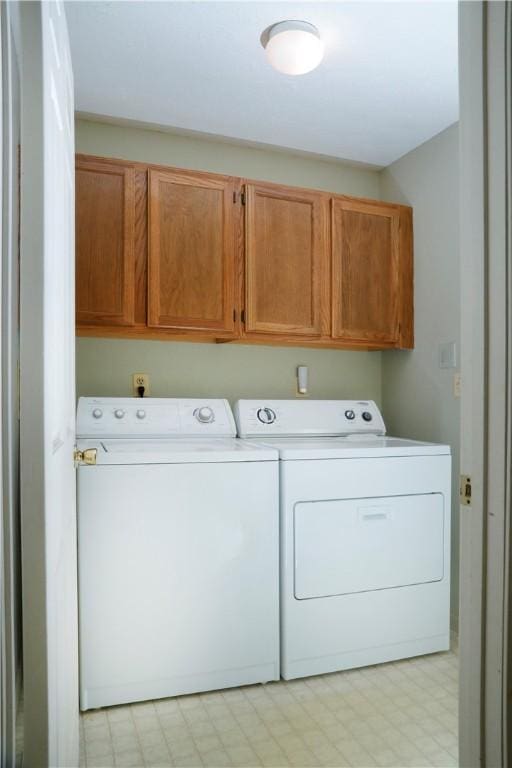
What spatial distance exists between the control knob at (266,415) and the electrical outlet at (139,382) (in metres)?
0.57

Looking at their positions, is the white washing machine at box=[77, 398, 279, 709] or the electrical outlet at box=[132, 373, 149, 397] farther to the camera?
the electrical outlet at box=[132, 373, 149, 397]

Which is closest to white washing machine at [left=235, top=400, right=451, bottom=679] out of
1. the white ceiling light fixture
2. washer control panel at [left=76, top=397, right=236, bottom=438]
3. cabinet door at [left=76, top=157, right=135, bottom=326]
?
washer control panel at [left=76, top=397, right=236, bottom=438]

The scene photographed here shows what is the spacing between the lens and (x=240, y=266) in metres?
2.55

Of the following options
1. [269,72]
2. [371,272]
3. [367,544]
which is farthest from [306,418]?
[269,72]

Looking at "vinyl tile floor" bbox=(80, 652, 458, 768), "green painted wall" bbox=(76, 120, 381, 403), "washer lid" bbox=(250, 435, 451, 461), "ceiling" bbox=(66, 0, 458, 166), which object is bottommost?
"vinyl tile floor" bbox=(80, 652, 458, 768)

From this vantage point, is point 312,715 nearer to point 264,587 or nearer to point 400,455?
point 264,587

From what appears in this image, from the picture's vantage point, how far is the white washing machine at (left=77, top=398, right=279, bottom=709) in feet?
6.15

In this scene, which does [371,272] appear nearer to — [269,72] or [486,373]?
[269,72]

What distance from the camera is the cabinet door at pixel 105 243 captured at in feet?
7.57

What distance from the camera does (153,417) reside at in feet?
8.02

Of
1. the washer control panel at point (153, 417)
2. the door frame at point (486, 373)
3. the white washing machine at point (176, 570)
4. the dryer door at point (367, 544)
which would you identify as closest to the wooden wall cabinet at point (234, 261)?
the washer control panel at point (153, 417)

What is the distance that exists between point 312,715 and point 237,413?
1288 mm

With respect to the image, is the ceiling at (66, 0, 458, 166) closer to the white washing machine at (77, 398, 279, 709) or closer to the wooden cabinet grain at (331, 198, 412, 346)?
the wooden cabinet grain at (331, 198, 412, 346)

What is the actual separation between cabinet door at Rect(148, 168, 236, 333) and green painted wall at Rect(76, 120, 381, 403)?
13.1 inches
